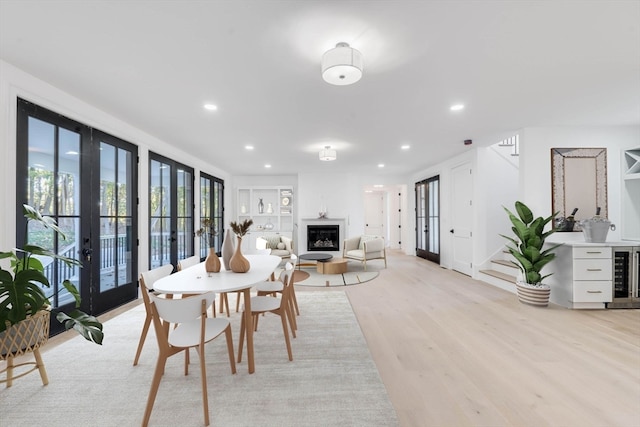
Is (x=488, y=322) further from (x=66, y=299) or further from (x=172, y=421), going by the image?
(x=66, y=299)

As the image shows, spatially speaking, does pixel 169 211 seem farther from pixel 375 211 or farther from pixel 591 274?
pixel 375 211

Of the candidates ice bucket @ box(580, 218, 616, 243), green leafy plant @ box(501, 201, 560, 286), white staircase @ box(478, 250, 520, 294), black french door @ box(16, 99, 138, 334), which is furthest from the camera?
white staircase @ box(478, 250, 520, 294)

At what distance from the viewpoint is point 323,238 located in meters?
7.91

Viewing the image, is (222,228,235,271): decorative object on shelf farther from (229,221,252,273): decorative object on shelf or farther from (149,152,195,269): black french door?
(149,152,195,269): black french door

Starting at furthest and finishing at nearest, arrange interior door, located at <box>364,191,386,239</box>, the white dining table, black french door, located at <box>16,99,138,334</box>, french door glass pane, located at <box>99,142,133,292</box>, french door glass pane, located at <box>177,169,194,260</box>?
1. interior door, located at <box>364,191,386,239</box>
2. french door glass pane, located at <box>177,169,194,260</box>
3. french door glass pane, located at <box>99,142,133,292</box>
4. black french door, located at <box>16,99,138,334</box>
5. the white dining table

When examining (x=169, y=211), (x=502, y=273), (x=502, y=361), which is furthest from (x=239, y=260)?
(x=502, y=273)

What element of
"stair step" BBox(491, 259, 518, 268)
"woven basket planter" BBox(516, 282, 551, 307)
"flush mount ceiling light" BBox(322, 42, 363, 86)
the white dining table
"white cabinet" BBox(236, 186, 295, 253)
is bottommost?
"woven basket planter" BBox(516, 282, 551, 307)

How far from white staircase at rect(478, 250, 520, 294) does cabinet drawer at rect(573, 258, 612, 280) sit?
879 millimetres

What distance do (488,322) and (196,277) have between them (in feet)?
10.5

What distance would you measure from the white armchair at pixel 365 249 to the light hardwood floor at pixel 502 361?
2203mm

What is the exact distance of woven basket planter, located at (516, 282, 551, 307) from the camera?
3.64m

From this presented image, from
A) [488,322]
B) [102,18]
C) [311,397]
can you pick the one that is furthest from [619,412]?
[102,18]

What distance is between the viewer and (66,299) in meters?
2.95

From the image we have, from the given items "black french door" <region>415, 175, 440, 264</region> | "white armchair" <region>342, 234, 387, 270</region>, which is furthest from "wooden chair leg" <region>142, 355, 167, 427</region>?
"black french door" <region>415, 175, 440, 264</region>
